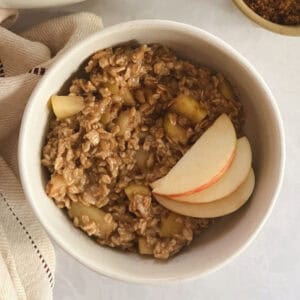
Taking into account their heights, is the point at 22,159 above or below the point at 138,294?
above

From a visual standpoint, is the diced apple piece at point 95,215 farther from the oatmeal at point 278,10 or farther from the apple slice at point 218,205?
the oatmeal at point 278,10

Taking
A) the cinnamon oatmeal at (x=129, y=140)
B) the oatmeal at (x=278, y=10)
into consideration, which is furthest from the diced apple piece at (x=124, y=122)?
the oatmeal at (x=278, y=10)

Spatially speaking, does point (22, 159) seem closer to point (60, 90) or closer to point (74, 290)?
point (60, 90)

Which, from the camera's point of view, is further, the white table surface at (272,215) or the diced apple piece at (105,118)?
the white table surface at (272,215)

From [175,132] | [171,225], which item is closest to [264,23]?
[175,132]

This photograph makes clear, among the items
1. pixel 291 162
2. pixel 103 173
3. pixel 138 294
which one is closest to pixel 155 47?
pixel 103 173
